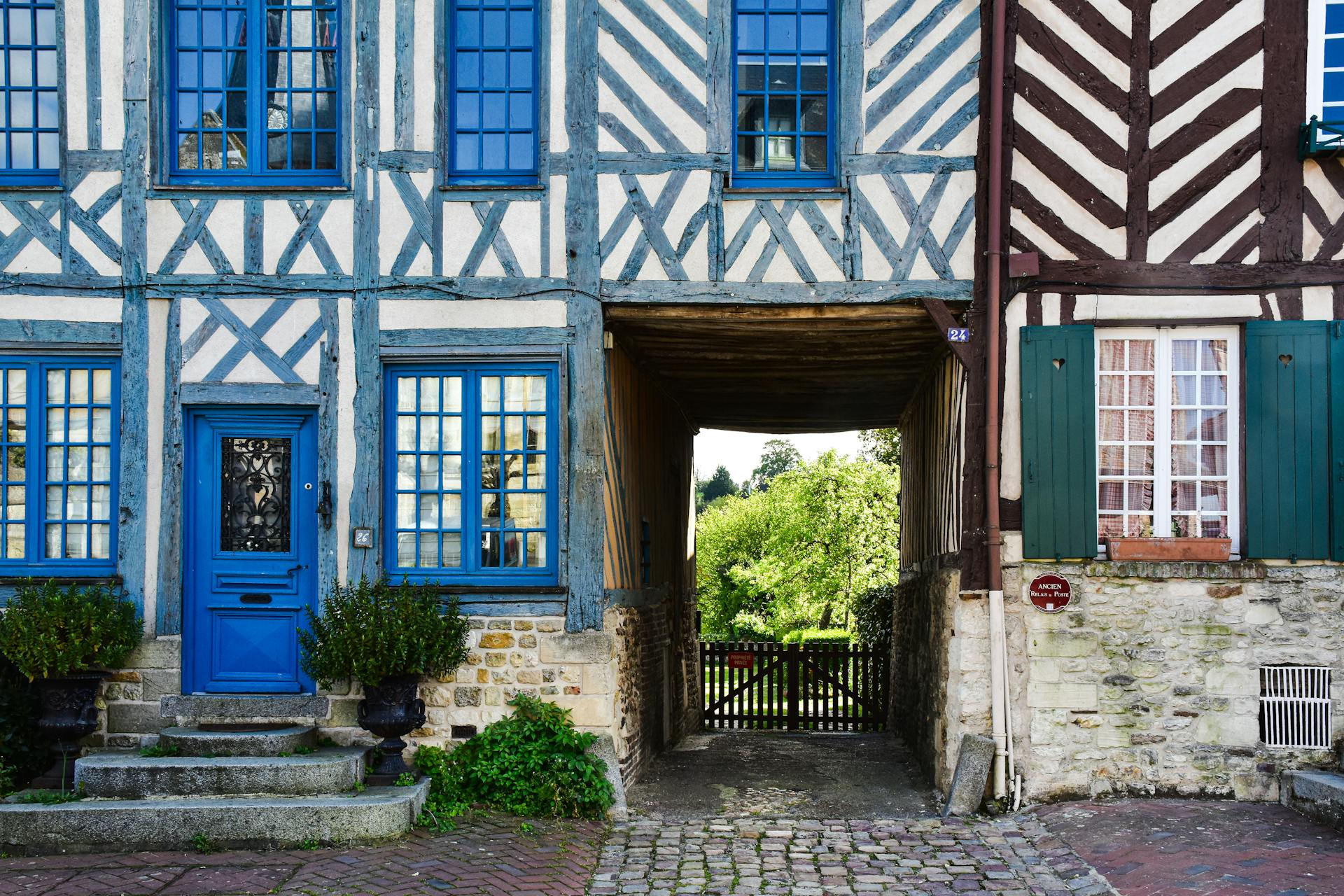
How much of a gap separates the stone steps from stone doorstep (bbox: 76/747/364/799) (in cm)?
562

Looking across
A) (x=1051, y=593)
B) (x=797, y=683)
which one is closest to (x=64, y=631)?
(x=1051, y=593)

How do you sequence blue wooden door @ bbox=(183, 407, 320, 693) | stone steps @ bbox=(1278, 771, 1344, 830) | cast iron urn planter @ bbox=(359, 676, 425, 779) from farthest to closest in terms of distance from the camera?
blue wooden door @ bbox=(183, 407, 320, 693) → cast iron urn planter @ bbox=(359, 676, 425, 779) → stone steps @ bbox=(1278, 771, 1344, 830)

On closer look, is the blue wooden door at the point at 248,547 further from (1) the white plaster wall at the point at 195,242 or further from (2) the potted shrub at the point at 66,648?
(1) the white plaster wall at the point at 195,242

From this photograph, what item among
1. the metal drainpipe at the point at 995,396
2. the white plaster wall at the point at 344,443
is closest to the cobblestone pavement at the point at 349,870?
the white plaster wall at the point at 344,443

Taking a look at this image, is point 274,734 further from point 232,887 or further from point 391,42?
point 391,42

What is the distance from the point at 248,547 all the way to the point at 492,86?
136 inches

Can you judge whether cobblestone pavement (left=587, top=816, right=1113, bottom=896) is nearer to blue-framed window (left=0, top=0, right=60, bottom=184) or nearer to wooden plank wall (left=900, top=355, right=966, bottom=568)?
wooden plank wall (left=900, top=355, right=966, bottom=568)

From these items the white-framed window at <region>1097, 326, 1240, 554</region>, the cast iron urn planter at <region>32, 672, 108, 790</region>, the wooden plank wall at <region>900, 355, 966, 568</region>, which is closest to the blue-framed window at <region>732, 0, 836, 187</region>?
the wooden plank wall at <region>900, 355, 966, 568</region>

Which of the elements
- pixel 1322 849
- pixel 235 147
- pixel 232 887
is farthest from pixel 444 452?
pixel 1322 849

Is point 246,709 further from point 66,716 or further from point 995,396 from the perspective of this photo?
point 995,396

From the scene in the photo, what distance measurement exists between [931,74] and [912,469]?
4.91 meters

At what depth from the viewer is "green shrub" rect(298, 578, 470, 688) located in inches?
279

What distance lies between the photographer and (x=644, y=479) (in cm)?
988

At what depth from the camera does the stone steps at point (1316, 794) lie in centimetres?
666
